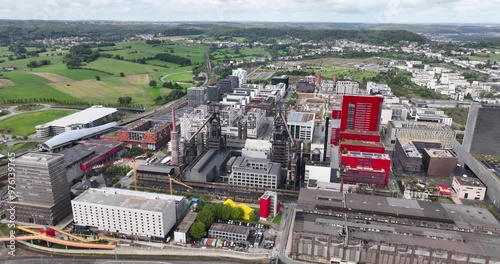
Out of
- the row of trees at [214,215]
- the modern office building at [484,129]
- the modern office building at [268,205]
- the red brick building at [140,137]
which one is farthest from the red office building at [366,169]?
the red brick building at [140,137]

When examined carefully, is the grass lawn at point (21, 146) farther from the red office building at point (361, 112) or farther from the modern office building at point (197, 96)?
the red office building at point (361, 112)

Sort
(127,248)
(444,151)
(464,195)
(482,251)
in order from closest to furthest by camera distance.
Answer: (482,251), (127,248), (464,195), (444,151)

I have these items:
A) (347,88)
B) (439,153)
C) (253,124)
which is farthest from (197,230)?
(347,88)

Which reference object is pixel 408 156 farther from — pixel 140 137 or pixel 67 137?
pixel 67 137

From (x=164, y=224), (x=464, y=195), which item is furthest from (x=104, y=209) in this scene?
(x=464, y=195)

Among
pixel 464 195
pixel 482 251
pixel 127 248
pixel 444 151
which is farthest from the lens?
pixel 444 151

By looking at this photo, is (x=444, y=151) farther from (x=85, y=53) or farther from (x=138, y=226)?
(x=85, y=53)
